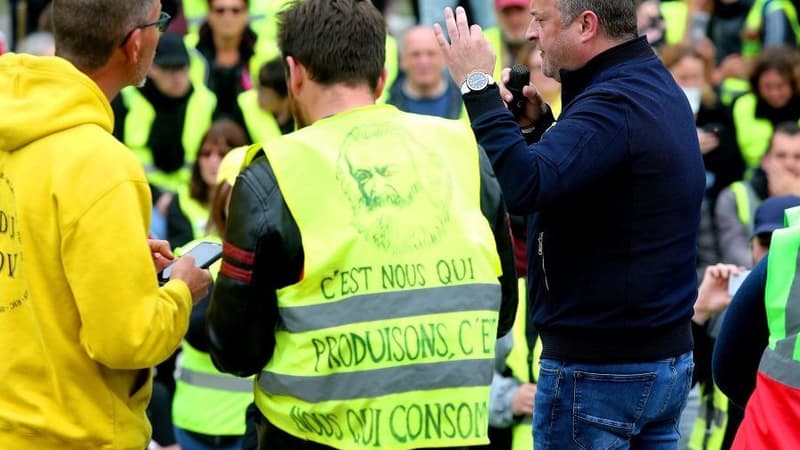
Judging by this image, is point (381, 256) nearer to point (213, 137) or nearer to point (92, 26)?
point (92, 26)

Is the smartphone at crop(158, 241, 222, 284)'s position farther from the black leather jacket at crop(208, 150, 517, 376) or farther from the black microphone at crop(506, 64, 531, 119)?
the black microphone at crop(506, 64, 531, 119)

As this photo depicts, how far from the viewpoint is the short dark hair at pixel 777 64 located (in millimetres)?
10461

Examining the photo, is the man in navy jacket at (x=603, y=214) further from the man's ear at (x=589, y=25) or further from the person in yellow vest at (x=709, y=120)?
the person in yellow vest at (x=709, y=120)

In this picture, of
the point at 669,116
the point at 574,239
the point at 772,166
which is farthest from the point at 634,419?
the point at 772,166

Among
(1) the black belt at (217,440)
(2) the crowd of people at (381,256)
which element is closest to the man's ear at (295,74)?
(2) the crowd of people at (381,256)

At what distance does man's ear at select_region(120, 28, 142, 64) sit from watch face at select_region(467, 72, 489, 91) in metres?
0.99

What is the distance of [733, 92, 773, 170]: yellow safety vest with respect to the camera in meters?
10.1

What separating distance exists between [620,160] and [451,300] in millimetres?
884

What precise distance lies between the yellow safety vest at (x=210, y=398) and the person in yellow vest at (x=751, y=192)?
313 cm

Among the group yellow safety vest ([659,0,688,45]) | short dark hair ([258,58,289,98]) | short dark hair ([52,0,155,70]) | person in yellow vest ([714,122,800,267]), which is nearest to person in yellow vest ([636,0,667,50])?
yellow safety vest ([659,0,688,45])

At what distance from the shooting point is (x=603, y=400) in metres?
4.50

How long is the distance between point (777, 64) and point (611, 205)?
6448mm

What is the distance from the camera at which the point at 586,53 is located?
462 centimetres

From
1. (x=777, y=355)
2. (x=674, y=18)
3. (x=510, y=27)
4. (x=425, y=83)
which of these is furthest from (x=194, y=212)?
(x=777, y=355)
